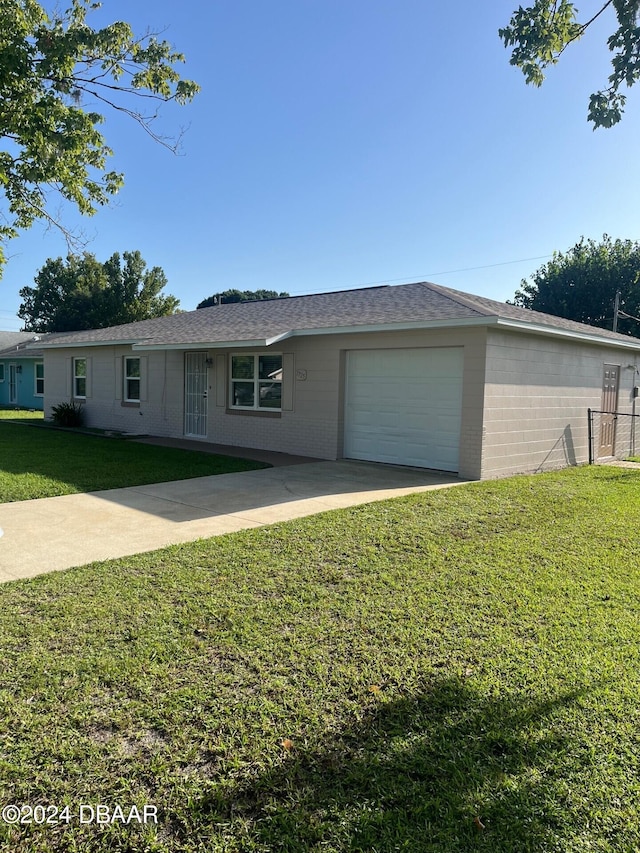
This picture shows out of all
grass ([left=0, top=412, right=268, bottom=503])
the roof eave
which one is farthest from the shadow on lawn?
the roof eave

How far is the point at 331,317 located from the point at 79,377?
11086 millimetres

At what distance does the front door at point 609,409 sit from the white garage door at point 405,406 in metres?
5.52

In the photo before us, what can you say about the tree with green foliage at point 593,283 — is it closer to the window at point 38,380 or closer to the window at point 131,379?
the window at point 131,379

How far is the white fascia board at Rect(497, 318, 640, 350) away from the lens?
963 cm

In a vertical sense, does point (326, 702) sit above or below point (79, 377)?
below

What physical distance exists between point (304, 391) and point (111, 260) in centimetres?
3597

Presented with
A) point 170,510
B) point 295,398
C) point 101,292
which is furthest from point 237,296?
point 170,510

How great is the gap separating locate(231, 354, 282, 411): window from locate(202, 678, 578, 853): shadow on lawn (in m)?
10.5

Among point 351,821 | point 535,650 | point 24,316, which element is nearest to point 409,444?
point 535,650

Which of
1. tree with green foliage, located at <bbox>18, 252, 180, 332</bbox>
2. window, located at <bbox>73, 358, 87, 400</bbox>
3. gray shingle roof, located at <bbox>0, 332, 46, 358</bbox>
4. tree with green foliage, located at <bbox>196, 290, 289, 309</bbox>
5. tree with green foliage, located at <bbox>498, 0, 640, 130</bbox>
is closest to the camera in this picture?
tree with green foliage, located at <bbox>498, 0, 640, 130</bbox>

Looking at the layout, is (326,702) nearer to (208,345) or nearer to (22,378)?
(208,345)

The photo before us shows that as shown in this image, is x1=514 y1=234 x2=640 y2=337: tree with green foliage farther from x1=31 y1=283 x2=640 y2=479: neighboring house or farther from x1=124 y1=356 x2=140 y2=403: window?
x1=124 y1=356 x2=140 y2=403: window

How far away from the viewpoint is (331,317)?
41.3 feet

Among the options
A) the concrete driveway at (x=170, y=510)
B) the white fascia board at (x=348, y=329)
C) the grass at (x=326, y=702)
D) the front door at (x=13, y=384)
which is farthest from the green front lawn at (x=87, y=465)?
the front door at (x=13, y=384)
